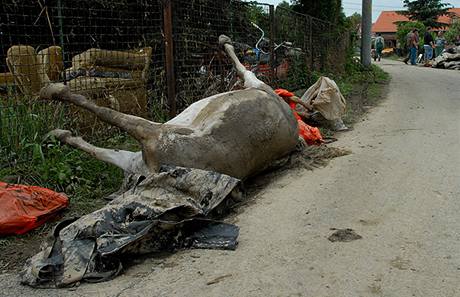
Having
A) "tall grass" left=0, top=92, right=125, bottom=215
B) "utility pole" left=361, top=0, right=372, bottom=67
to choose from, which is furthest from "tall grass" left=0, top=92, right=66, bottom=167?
"utility pole" left=361, top=0, right=372, bottom=67

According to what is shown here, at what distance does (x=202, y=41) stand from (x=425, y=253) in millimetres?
4424

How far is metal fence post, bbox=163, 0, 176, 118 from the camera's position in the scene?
5520 mm

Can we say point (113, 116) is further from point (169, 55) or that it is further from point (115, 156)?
point (169, 55)

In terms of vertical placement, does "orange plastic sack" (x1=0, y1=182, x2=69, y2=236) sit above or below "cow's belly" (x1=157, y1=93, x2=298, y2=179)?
below

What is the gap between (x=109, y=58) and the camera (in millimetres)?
5281

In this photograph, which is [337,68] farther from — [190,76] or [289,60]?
[190,76]

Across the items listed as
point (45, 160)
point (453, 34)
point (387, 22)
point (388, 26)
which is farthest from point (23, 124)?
point (387, 22)

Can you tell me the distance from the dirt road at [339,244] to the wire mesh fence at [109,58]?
197cm

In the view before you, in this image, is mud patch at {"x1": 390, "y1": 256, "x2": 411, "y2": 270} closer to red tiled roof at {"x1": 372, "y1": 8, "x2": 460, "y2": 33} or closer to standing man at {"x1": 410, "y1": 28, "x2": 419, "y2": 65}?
standing man at {"x1": 410, "y1": 28, "x2": 419, "y2": 65}

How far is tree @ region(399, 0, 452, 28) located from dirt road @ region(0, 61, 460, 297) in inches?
1645

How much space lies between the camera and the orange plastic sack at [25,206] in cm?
308

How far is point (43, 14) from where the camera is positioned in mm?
4711

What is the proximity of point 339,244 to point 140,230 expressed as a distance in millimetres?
1181

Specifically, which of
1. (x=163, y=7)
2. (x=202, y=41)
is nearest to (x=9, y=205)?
(x=163, y=7)
